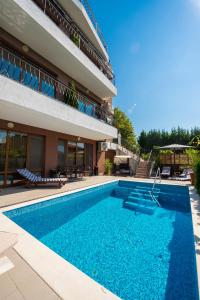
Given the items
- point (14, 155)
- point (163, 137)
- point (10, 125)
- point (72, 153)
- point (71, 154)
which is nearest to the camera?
point (10, 125)

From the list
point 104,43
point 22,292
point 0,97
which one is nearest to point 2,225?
point 22,292

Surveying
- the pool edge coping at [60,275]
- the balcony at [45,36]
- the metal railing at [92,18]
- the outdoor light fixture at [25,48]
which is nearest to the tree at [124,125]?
the metal railing at [92,18]

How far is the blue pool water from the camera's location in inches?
116

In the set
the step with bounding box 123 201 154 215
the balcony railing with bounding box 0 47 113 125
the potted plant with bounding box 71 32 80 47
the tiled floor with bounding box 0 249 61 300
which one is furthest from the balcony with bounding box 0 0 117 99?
the step with bounding box 123 201 154 215

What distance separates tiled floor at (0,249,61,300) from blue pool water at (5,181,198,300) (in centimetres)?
117

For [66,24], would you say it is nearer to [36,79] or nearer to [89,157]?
[36,79]

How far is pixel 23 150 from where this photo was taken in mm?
10070

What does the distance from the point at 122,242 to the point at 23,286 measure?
9.22 feet

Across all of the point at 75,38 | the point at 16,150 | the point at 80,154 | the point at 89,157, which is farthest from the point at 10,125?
the point at 89,157

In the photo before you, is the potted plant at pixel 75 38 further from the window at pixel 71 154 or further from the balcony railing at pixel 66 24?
the window at pixel 71 154

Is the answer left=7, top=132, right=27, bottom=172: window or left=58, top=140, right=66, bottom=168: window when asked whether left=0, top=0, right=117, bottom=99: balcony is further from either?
left=58, top=140, right=66, bottom=168: window

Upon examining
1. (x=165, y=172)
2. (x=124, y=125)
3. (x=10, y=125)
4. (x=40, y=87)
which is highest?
(x=124, y=125)

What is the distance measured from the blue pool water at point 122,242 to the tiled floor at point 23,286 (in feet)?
3.84

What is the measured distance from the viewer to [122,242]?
4410mm
